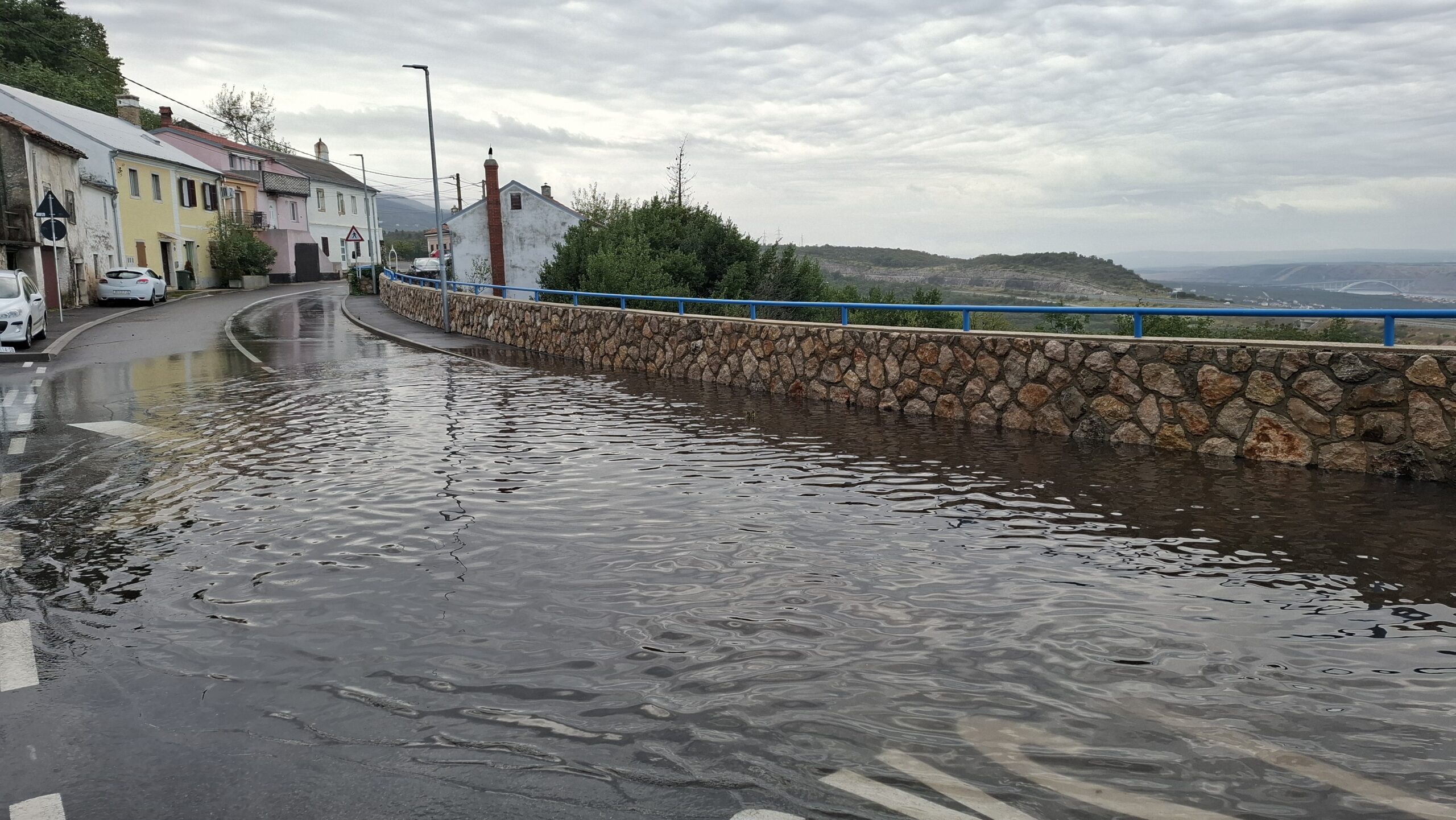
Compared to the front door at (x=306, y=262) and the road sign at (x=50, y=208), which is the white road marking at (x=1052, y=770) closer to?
the road sign at (x=50, y=208)

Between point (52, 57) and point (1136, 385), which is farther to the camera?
point (52, 57)

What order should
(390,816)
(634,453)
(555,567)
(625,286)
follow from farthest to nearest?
(625,286)
(634,453)
(555,567)
(390,816)

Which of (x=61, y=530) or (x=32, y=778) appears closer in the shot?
(x=32, y=778)

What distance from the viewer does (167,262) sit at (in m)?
57.5

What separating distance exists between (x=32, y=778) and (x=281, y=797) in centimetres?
107

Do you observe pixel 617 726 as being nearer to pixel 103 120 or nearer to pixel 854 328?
pixel 854 328

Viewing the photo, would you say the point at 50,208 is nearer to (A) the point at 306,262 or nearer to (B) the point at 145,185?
(B) the point at 145,185

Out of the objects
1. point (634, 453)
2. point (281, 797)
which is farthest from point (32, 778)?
point (634, 453)

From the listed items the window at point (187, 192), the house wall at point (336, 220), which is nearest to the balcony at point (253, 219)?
the window at point (187, 192)

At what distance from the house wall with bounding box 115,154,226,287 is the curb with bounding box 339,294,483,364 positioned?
1902 centimetres

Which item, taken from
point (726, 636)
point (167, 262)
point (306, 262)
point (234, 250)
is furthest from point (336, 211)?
point (726, 636)

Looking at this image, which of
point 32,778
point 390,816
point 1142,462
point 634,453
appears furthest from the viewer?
point 634,453

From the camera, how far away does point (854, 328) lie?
52.3 feet

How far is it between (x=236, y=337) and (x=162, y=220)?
102 feet
